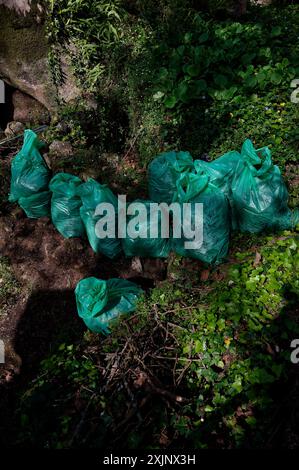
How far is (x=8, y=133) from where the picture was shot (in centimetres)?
570

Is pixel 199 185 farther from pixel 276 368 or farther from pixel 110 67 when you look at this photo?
pixel 110 67

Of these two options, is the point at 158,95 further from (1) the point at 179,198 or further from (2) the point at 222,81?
(1) the point at 179,198

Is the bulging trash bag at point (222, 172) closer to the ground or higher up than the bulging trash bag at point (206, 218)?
higher up

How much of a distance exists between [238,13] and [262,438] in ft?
18.6

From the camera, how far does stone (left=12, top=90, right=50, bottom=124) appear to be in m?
5.94

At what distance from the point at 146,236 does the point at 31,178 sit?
1576 millimetres

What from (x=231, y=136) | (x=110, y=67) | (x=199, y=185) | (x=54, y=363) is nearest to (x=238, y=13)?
(x=110, y=67)

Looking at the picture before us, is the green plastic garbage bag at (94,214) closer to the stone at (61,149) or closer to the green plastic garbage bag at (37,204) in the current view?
the green plastic garbage bag at (37,204)

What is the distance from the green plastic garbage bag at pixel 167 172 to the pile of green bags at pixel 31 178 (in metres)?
1.26

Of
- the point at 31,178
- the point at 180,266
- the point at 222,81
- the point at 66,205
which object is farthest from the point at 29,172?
the point at 222,81

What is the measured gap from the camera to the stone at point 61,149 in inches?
195

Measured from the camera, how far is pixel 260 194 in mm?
3275

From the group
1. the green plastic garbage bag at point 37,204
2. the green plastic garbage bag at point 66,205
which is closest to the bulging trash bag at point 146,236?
→ the green plastic garbage bag at point 66,205

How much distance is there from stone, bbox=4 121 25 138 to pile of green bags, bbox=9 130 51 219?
4.74ft
